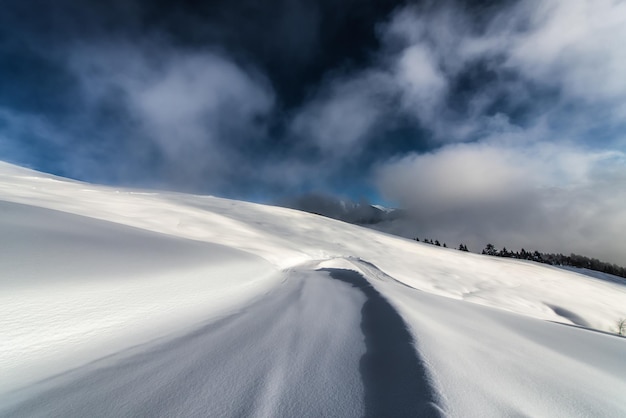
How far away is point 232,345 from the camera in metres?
1.83

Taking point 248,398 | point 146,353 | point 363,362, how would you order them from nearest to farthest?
point 248,398 < point 363,362 < point 146,353

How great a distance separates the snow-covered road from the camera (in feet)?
3.86

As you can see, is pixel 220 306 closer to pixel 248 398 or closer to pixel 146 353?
pixel 146 353

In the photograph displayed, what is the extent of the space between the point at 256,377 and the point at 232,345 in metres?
0.47

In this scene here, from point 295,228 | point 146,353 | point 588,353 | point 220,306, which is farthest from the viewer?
point 295,228

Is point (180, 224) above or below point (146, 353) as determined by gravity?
above

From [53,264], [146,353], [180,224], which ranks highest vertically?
[180,224]

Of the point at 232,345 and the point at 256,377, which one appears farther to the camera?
the point at 232,345

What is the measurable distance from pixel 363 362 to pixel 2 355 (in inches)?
79.3

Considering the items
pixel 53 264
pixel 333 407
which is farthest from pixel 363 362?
pixel 53 264

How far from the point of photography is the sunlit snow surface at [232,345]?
123 centimetres

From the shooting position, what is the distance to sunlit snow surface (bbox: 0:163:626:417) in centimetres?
123

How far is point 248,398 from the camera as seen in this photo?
125 centimetres

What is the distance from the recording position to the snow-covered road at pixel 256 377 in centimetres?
118
